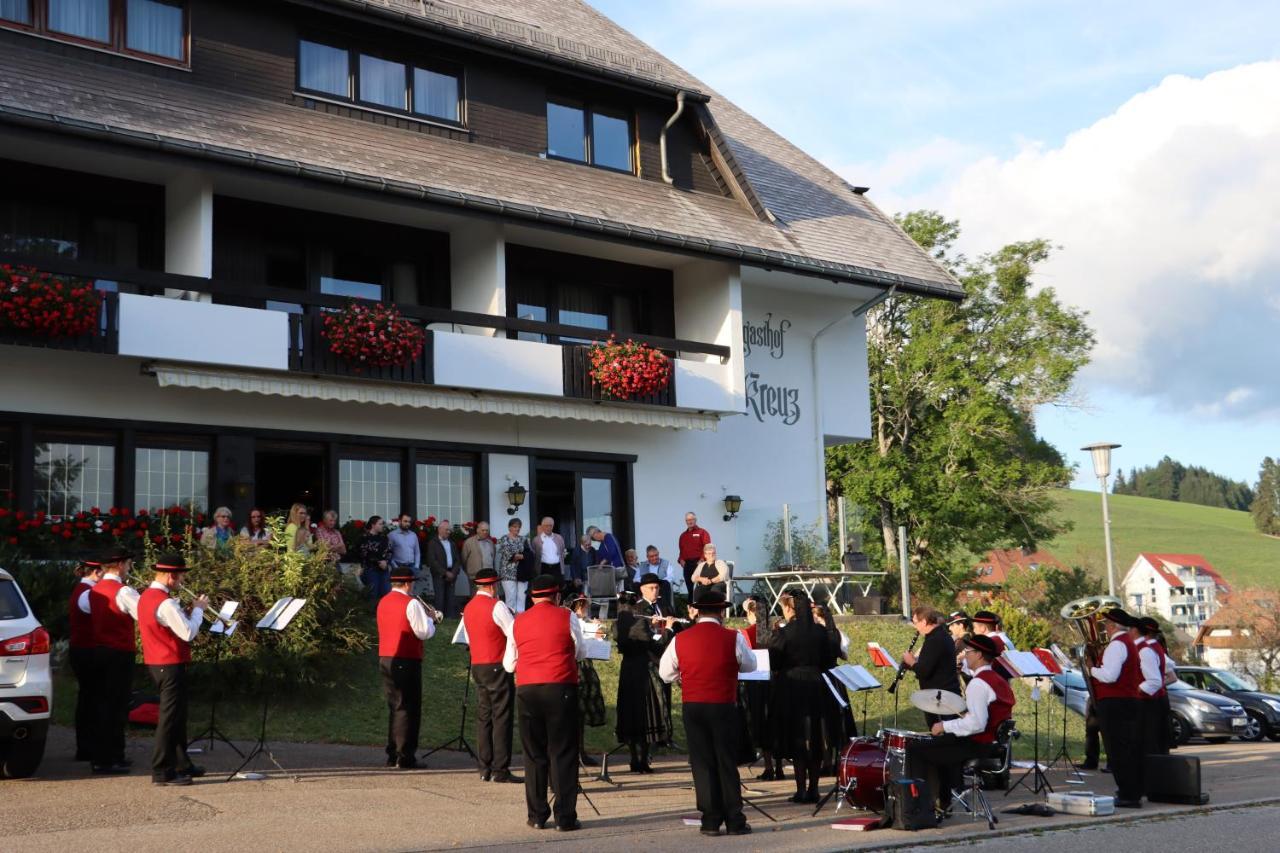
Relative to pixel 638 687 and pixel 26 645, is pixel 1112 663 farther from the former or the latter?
pixel 26 645

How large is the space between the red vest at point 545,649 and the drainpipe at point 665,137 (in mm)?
15733

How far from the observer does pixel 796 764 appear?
12.3 meters

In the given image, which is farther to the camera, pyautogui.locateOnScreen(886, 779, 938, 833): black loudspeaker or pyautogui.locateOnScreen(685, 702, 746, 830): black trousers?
pyautogui.locateOnScreen(886, 779, 938, 833): black loudspeaker

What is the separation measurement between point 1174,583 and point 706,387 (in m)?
87.0

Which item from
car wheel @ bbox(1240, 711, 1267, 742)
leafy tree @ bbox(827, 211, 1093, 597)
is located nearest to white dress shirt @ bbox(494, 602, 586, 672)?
→ car wheel @ bbox(1240, 711, 1267, 742)

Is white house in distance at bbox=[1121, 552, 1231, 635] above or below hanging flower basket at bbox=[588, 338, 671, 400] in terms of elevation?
below

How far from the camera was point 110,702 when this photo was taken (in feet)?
39.2

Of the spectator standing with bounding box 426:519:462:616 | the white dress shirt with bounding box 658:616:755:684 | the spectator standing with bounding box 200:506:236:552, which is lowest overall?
the white dress shirt with bounding box 658:616:755:684

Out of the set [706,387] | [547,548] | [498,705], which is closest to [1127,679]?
[498,705]

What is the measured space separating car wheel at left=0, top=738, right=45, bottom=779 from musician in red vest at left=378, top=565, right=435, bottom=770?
9.90ft

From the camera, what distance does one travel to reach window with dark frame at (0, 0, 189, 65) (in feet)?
62.1

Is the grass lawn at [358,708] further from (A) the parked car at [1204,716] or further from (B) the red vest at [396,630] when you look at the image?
(A) the parked car at [1204,716]

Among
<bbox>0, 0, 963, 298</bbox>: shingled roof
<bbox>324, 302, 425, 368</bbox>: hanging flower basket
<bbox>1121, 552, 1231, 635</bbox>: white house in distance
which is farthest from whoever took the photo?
<bbox>1121, 552, 1231, 635</bbox>: white house in distance

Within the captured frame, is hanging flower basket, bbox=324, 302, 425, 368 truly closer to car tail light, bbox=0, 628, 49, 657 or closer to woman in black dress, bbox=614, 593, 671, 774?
woman in black dress, bbox=614, 593, 671, 774
